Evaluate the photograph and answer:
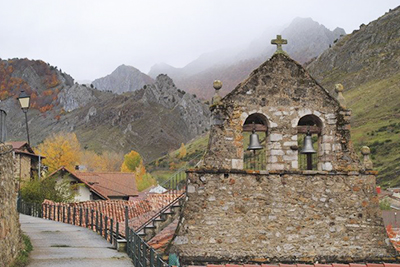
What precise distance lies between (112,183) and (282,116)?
43.0 m

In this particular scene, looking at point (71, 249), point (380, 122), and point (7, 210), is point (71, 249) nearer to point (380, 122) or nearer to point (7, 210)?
point (7, 210)

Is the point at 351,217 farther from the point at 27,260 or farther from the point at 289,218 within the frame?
the point at 27,260

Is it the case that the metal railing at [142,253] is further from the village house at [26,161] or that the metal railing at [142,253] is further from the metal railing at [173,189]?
the village house at [26,161]

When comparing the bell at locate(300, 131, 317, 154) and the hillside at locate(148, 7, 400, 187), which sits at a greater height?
the hillside at locate(148, 7, 400, 187)

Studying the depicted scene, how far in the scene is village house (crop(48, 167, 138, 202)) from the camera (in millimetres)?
46031

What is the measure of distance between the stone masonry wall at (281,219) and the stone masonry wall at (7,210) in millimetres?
3684

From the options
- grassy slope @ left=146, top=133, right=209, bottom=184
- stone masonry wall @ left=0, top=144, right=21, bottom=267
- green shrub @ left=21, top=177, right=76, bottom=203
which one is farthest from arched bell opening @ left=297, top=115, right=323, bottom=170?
grassy slope @ left=146, top=133, right=209, bottom=184

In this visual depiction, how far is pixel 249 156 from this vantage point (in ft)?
49.0

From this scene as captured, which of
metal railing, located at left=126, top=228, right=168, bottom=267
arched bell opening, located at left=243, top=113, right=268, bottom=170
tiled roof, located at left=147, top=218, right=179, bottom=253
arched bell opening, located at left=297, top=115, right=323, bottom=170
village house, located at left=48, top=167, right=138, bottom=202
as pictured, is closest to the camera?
metal railing, located at left=126, top=228, right=168, bottom=267

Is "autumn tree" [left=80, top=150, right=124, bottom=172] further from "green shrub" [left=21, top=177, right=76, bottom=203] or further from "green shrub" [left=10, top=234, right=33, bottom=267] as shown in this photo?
"green shrub" [left=10, top=234, right=33, bottom=267]

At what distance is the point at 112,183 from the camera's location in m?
54.5

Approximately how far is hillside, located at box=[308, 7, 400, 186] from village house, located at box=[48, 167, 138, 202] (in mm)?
38064

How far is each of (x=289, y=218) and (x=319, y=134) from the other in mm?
2351

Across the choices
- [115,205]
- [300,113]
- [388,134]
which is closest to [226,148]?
[300,113]
